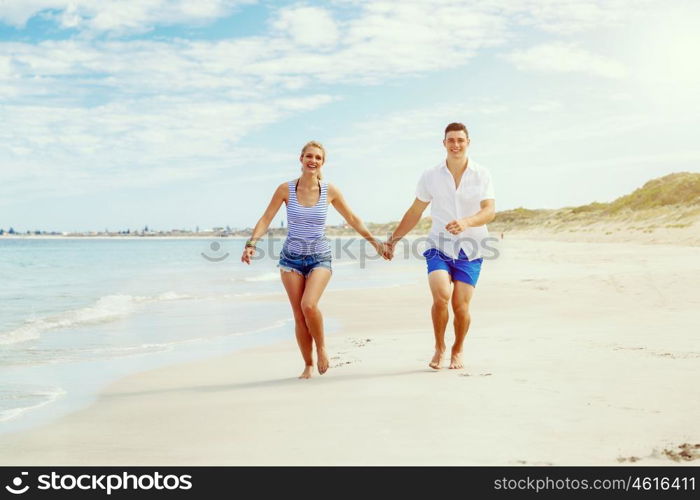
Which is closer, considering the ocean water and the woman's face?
the woman's face

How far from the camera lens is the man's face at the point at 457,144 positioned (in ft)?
20.8

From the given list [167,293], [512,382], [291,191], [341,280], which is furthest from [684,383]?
[341,280]

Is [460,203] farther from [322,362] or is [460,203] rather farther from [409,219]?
[322,362]

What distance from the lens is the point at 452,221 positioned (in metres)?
6.25

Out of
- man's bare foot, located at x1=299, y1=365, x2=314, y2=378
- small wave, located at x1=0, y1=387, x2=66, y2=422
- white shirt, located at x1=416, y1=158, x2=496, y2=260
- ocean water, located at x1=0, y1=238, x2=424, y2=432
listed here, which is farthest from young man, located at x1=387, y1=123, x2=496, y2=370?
small wave, located at x1=0, y1=387, x2=66, y2=422

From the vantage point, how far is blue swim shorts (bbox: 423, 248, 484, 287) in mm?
6477

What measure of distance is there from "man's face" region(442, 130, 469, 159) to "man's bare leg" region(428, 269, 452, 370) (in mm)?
1069

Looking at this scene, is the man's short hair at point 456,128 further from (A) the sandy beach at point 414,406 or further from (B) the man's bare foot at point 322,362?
(B) the man's bare foot at point 322,362

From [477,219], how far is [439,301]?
0.85 m

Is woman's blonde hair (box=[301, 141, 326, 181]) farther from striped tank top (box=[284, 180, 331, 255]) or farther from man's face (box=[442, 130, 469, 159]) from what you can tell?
man's face (box=[442, 130, 469, 159])
